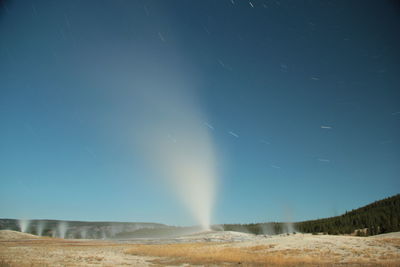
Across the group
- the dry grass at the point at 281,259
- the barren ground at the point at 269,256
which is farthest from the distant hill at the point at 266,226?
the dry grass at the point at 281,259

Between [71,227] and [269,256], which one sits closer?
[269,256]

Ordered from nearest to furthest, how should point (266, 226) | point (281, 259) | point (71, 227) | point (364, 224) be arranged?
point (281, 259)
point (364, 224)
point (266, 226)
point (71, 227)

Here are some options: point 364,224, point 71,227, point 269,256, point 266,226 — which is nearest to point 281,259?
point 269,256

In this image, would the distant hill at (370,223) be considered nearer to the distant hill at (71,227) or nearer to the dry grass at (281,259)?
the dry grass at (281,259)

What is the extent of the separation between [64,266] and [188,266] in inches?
426

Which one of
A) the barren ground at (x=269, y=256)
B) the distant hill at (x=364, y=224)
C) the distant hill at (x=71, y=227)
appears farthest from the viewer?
the distant hill at (x=71, y=227)

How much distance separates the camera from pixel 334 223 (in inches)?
4683

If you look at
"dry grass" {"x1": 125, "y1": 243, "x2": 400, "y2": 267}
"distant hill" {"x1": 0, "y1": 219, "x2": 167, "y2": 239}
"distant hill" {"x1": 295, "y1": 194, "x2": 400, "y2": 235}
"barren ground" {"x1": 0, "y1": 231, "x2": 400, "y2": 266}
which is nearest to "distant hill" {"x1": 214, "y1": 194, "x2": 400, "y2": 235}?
"distant hill" {"x1": 295, "y1": 194, "x2": 400, "y2": 235}

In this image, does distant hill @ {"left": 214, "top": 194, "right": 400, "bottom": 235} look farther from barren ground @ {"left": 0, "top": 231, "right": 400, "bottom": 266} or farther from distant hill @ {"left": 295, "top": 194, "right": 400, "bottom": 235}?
barren ground @ {"left": 0, "top": 231, "right": 400, "bottom": 266}

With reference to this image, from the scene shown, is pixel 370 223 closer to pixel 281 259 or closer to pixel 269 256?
pixel 269 256

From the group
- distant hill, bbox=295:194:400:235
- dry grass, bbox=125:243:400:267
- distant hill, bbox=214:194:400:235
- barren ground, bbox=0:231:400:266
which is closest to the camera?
dry grass, bbox=125:243:400:267

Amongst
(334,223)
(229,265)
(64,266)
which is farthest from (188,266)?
(334,223)

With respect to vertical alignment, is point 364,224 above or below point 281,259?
above

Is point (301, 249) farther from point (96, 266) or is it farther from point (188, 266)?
point (96, 266)
